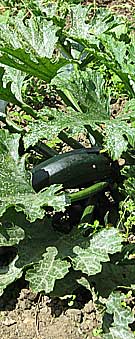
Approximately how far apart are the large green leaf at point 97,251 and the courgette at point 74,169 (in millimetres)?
473

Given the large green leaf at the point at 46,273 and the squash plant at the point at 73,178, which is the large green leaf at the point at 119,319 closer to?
the squash plant at the point at 73,178

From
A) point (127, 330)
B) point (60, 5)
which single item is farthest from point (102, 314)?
point (60, 5)

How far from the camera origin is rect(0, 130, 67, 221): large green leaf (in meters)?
3.04

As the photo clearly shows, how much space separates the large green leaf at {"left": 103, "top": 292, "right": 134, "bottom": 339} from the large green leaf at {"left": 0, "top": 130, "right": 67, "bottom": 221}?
19.6 inches

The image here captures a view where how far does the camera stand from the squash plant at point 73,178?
3.08 m

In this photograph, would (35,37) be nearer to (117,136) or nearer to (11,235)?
(117,136)

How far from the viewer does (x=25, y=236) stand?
10.9ft

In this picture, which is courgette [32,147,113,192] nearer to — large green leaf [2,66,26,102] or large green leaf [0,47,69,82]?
large green leaf [2,66,26,102]

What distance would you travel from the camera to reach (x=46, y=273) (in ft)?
10.2

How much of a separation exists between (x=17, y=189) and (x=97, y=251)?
446 mm

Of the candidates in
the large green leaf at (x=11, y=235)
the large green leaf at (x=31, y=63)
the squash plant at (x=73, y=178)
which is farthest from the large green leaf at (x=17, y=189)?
the large green leaf at (x=31, y=63)

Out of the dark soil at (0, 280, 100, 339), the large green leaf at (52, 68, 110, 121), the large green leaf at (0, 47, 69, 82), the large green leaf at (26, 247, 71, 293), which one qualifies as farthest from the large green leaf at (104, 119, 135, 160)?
the dark soil at (0, 280, 100, 339)

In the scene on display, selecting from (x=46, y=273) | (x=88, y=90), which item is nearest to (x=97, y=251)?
(x=46, y=273)

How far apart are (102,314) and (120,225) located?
0.54 meters
